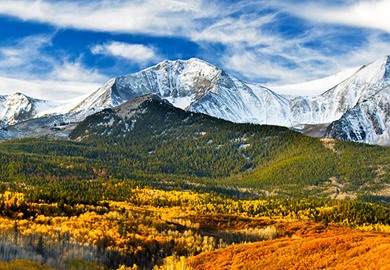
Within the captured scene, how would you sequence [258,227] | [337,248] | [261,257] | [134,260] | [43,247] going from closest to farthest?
[337,248]
[261,257]
[43,247]
[134,260]
[258,227]

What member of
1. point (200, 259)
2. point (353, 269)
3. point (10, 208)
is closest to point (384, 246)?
point (353, 269)

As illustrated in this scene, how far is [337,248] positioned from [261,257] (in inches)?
501

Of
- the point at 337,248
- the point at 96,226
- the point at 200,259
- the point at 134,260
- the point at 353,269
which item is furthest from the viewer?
the point at 96,226

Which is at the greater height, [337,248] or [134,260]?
[337,248]

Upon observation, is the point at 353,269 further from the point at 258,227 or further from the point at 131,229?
the point at 258,227

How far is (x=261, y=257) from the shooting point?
278 ft

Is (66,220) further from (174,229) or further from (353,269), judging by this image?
(353,269)

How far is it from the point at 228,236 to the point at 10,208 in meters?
62.5

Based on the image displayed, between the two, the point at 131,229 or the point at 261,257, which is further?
the point at 131,229

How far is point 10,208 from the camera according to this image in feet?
515

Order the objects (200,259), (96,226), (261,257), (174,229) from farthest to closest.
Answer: (174,229)
(96,226)
(200,259)
(261,257)

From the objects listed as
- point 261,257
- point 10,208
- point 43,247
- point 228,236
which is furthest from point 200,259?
point 10,208

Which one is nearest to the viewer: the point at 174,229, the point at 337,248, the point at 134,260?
the point at 337,248

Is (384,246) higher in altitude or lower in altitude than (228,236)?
higher
